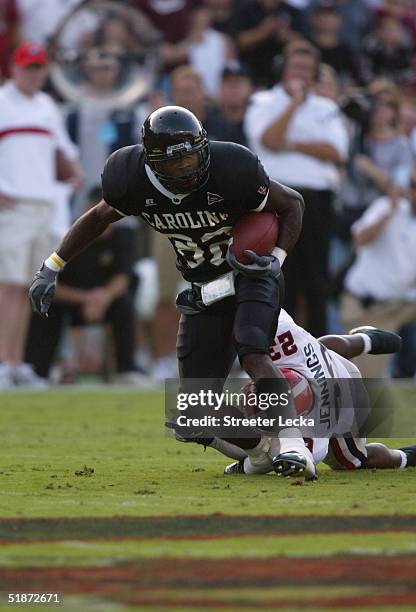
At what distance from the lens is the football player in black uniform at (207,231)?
6.27 m

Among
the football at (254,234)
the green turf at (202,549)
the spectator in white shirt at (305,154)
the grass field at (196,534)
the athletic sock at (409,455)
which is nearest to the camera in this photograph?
the grass field at (196,534)

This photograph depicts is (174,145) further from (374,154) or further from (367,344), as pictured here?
(374,154)

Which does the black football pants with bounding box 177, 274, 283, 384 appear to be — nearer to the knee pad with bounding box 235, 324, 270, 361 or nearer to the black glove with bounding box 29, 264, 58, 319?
the knee pad with bounding box 235, 324, 270, 361

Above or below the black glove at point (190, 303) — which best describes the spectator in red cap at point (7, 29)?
above

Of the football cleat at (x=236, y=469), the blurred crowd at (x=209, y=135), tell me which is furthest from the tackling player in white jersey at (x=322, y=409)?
the blurred crowd at (x=209, y=135)

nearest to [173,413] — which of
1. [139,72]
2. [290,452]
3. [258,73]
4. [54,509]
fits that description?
[290,452]

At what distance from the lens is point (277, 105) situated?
38.5 feet

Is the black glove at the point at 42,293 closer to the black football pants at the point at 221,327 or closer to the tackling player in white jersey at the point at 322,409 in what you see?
the black football pants at the point at 221,327

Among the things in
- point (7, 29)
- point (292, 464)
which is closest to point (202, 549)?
point (292, 464)

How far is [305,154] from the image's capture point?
38.5 feet

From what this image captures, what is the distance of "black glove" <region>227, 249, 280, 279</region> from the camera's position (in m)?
6.41

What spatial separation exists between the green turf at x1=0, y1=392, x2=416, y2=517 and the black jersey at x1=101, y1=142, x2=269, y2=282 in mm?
1049

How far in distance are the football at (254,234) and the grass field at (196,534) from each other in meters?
1.04

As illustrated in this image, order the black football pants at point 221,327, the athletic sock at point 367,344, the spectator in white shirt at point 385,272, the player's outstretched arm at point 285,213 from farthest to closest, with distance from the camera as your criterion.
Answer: the spectator in white shirt at point 385,272 → the athletic sock at point 367,344 → the player's outstretched arm at point 285,213 → the black football pants at point 221,327
